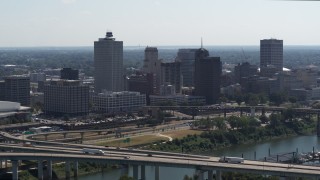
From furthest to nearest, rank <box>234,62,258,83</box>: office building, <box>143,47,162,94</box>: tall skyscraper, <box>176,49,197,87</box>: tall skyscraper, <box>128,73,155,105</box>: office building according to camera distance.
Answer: <box>234,62,258,83</box>: office building, <box>176,49,197,87</box>: tall skyscraper, <box>143,47,162,94</box>: tall skyscraper, <box>128,73,155,105</box>: office building

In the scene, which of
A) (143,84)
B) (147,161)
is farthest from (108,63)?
(147,161)

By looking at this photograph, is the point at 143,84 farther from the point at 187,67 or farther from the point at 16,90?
the point at 16,90

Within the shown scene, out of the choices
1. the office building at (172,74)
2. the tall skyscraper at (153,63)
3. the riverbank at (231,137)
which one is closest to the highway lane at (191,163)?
the riverbank at (231,137)

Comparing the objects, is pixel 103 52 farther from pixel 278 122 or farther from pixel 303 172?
pixel 303 172

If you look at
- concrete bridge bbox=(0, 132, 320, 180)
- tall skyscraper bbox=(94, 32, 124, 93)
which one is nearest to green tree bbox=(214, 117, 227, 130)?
concrete bridge bbox=(0, 132, 320, 180)

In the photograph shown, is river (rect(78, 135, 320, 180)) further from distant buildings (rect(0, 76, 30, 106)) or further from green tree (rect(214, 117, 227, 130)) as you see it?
distant buildings (rect(0, 76, 30, 106))

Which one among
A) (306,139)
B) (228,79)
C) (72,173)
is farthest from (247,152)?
(228,79)
